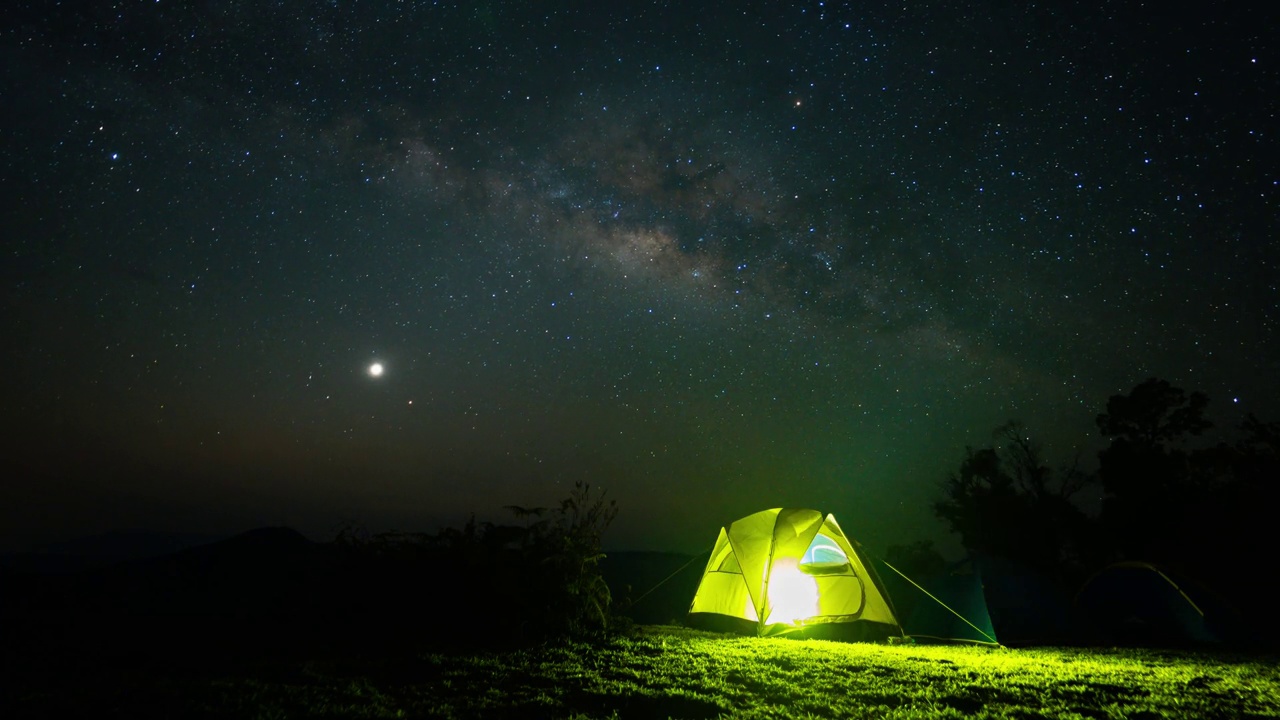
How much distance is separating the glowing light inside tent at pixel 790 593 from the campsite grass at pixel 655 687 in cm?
263

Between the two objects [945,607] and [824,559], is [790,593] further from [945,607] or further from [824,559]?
[945,607]

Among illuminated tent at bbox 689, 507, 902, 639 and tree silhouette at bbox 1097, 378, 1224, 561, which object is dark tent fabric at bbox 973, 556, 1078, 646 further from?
tree silhouette at bbox 1097, 378, 1224, 561

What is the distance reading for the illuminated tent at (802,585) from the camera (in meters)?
10.9

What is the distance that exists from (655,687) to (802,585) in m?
6.27

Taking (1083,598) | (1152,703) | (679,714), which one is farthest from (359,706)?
(1083,598)

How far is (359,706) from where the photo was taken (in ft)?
15.0

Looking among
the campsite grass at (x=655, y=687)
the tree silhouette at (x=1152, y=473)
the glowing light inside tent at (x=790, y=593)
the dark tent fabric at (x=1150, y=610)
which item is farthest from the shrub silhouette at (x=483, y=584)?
the tree silhouette at (x=1152, y=473)

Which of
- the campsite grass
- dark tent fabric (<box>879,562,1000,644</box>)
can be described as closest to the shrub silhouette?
the campsite grass

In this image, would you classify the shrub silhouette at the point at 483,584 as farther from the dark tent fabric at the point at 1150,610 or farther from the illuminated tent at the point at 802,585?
the dark tent fabric at the point at 1150,610

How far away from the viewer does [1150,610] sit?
12.0 m

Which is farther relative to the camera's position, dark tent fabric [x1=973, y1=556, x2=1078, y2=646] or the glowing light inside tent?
dark tent fabric [x1=973, y1=556, x2=1078, y2=646]

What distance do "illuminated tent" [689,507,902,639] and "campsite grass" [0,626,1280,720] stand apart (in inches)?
100.0

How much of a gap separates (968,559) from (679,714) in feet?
33.4

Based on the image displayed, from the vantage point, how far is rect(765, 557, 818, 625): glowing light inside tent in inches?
430
